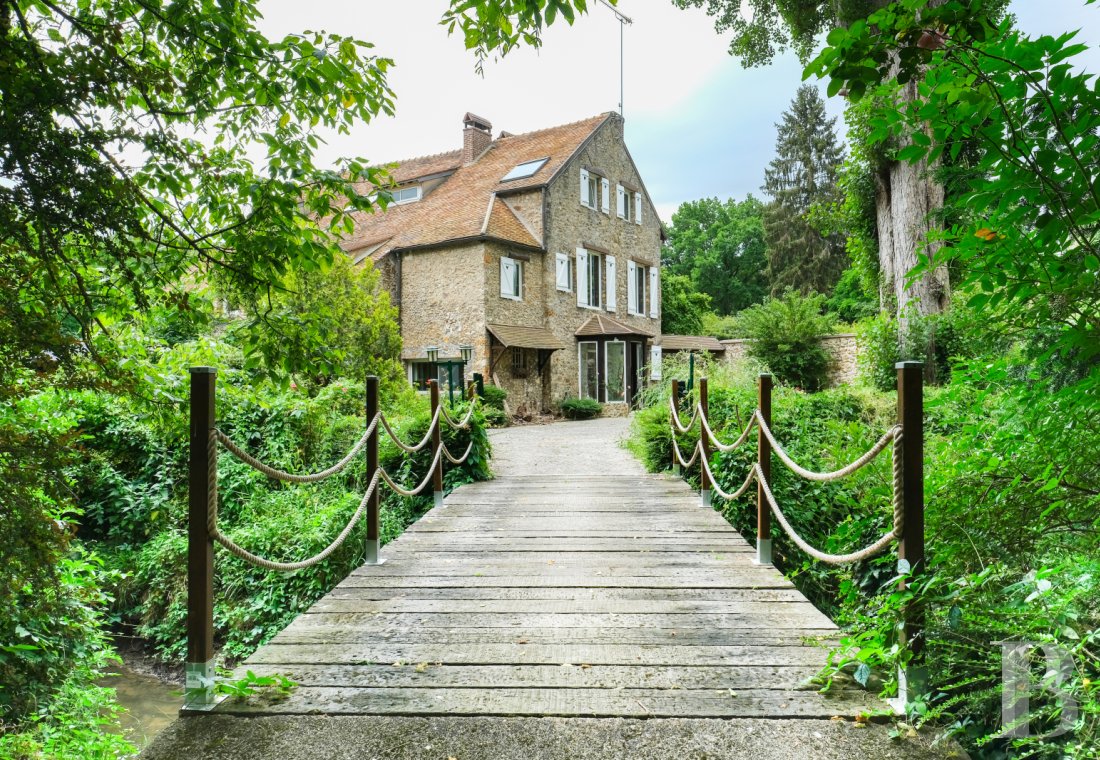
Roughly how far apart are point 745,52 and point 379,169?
15948 mm

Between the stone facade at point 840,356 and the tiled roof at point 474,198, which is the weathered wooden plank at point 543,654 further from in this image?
the stone facade at point 840,356

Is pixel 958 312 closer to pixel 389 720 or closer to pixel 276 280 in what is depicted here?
pixel 389 720

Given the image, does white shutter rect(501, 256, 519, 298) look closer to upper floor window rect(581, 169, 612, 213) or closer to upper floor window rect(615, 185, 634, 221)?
upper floor window rect(581, 169, 612, 213)

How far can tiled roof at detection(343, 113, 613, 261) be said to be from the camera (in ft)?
69.6

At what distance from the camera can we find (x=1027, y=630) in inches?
89.0

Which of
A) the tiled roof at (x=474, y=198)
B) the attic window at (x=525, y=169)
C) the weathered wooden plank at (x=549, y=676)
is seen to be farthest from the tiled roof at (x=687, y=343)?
the weathered wooden plank at (x=549, y=676)

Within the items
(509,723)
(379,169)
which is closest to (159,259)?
(379,169)

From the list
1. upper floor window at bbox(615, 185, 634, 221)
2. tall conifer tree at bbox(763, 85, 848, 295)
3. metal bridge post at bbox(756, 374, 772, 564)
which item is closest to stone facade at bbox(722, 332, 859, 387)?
upper floor window at bbox(615, 185, 634, 221)

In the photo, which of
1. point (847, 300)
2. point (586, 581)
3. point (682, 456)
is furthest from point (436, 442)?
point (847, 300)

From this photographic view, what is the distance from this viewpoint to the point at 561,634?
3412 millimetres

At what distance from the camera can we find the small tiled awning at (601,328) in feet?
75.9

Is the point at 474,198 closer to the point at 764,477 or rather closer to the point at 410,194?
the point at 410,194

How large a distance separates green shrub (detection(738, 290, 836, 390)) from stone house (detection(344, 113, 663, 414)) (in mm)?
3759

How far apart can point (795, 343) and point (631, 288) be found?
7211 mm
